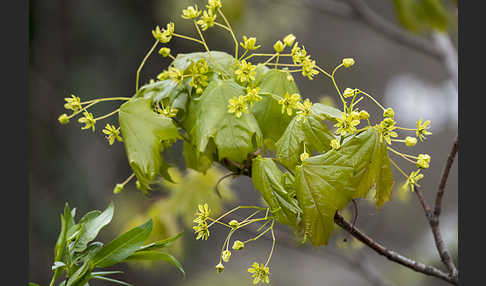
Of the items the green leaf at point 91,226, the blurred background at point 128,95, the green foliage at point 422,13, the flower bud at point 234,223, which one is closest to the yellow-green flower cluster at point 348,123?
the flower bud at point 234,223

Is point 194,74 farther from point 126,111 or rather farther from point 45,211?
point 45,211

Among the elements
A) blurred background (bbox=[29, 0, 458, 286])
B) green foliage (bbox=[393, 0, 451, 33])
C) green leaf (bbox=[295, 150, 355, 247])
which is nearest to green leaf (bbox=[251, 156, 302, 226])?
green leaf (bbox=[295, 150, 355, 247])

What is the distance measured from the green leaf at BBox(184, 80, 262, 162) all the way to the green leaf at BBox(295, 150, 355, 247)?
0.06 m

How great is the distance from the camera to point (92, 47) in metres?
1.99

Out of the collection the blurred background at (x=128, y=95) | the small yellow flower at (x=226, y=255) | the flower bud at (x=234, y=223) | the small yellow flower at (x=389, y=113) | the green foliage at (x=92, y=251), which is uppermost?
the small yellow flower at (x=389, y=113)

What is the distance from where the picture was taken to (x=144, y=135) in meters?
0.46

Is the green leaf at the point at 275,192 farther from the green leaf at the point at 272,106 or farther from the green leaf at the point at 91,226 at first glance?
the green leaf at the point at 91,226

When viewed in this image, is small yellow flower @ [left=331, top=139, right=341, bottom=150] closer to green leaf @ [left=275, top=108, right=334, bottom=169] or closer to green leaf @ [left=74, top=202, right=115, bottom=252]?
green leaf @ [left=275, top=108, right=334, bottom=169]

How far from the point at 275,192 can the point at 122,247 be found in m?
0.16

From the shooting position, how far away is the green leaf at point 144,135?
0.46 m

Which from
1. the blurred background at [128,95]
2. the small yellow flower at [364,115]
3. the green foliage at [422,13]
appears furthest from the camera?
the blurred background at [128,95]

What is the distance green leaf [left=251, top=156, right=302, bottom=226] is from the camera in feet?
1.38

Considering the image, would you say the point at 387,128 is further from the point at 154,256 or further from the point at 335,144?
the point at 154,256

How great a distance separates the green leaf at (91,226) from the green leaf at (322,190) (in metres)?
0.20
